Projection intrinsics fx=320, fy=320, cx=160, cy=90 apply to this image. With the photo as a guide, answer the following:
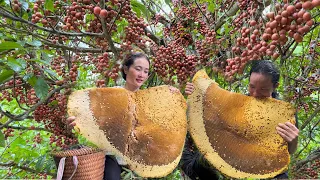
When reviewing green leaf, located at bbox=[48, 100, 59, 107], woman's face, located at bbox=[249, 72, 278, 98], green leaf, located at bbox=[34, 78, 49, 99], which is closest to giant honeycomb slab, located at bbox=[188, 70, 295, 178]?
woman's face, located at bbox=[249, 72, 278, 98]

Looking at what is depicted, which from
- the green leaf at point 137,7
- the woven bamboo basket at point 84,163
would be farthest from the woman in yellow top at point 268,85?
the woven bamboo basket at point 84,163

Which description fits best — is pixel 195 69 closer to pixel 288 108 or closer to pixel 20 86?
pixel 288 108

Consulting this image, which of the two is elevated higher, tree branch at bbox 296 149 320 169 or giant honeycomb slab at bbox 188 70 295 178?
giant honeycomb slab at bbox 188 70 295 178

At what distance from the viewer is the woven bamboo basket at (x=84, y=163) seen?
125cm

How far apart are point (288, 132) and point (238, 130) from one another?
0.28 m

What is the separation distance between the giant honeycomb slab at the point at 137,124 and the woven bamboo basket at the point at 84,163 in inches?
3.8

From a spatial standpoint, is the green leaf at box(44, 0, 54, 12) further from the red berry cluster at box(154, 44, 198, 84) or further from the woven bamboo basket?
the woven bamboo basket

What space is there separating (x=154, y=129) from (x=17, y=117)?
81 centimetres

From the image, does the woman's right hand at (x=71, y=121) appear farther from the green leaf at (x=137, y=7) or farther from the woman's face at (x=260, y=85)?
the woman's face at (x=260, y=85)

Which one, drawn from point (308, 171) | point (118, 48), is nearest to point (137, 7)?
point (118, 48)

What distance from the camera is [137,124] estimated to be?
5.34 ft

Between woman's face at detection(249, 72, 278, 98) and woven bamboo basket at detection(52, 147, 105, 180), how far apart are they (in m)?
0.80

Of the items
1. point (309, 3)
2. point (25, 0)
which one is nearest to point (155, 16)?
point (25, 0)

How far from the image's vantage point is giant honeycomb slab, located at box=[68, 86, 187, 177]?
4.75 ft
